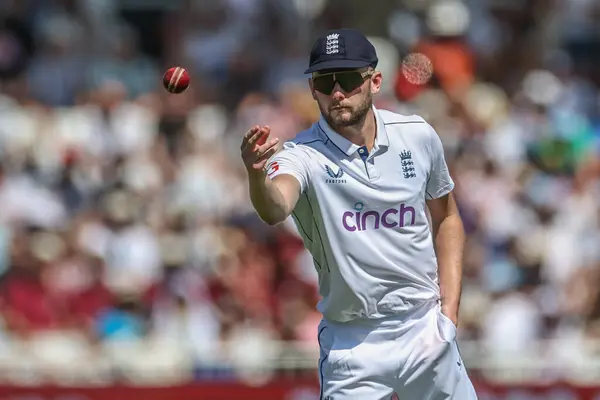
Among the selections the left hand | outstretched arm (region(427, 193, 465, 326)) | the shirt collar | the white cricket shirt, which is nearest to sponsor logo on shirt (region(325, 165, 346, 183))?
the white cricket shirt

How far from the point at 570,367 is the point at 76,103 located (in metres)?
5.78

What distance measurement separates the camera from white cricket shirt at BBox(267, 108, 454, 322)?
5.76m

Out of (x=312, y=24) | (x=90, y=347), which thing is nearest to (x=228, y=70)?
(x=312, y=24)

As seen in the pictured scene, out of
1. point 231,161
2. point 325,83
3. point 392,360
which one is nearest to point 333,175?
point 325,83

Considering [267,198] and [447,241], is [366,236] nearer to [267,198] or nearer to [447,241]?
[447,241]

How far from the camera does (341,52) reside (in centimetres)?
570

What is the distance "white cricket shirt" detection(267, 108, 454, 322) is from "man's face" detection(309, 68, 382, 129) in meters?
0.12

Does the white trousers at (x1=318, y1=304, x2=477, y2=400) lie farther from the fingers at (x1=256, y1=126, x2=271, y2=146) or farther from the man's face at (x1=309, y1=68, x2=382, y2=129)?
the fingers at (x1=256, y1=126, x2=271, y2=146)

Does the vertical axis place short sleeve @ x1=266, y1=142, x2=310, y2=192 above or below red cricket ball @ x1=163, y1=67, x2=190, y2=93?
below

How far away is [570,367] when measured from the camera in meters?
11.1

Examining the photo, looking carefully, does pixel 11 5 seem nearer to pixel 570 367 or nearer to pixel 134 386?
pixel 134 386

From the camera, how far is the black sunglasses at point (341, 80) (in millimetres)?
5715

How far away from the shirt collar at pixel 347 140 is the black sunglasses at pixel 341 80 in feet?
0.69

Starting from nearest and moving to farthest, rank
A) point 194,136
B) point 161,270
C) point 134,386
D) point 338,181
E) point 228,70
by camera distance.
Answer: point 338,181
point 134,386
point 161,270
point 194,136
point 228,70
